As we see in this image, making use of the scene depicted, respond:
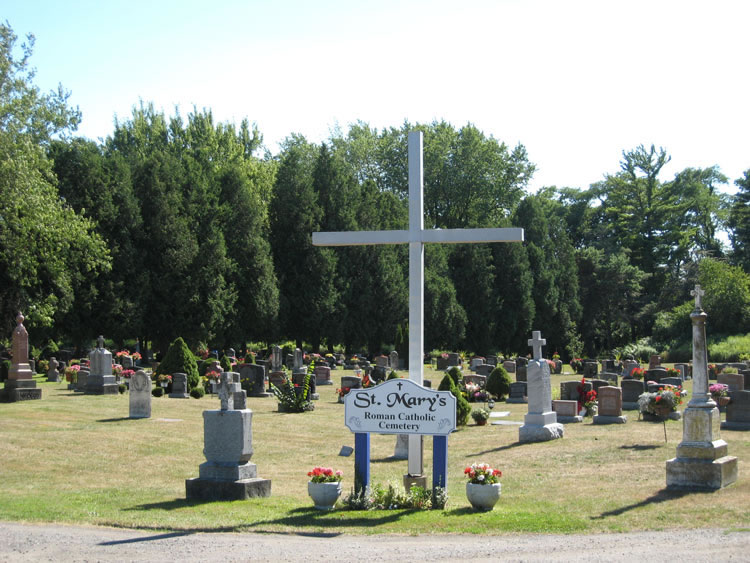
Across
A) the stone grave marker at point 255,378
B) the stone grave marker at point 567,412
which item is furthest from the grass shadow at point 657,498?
the stone grave marker at point 255,378

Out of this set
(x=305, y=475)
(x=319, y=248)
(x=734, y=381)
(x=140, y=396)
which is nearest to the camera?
(x=305, y=475)

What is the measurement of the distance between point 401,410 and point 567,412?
38.0 feet

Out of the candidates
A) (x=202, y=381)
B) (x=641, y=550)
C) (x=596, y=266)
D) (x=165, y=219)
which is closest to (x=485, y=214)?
(x=596, y=266)

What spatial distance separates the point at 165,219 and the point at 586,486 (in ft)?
112

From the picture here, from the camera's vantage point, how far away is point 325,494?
34.7ft

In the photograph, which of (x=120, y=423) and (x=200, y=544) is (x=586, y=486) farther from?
(x=120, y=423)

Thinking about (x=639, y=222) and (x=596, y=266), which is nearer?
(x=596, y=266)

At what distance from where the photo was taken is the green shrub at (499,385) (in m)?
27.7

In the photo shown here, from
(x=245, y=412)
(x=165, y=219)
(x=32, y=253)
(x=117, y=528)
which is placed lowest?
(x=117, y=528)

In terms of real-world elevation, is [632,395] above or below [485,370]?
below

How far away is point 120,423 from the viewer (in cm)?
2061

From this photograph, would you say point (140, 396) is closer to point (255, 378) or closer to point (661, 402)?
point (255, 378)

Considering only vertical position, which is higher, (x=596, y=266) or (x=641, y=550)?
(x=596, y=266)

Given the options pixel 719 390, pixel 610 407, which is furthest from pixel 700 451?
pixel 719 390
